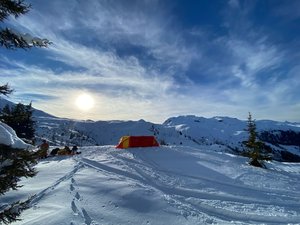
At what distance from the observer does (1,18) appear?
22.8 feet

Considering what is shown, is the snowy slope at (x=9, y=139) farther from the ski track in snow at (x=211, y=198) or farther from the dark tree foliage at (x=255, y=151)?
the dark tree foliage at (x=255, y=151)

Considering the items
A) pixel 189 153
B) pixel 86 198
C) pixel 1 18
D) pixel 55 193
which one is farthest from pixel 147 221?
pixel 189 153

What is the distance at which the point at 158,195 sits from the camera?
11.9 metres

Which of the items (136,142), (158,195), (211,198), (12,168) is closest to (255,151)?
(136,142)

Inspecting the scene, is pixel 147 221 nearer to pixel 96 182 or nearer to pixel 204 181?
pixel 96 182

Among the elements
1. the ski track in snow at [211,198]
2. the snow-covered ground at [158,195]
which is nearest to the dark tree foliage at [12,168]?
the snow-covered ground at [158,195]

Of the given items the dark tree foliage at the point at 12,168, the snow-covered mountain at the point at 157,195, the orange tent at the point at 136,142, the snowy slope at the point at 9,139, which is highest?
the orange tent at the point at 136,142

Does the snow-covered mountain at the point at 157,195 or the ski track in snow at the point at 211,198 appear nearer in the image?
the snow-covered mountain at the point at 157,195

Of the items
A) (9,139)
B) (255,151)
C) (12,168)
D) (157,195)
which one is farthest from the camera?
(255,151)

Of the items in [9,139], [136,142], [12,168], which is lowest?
[12,168]

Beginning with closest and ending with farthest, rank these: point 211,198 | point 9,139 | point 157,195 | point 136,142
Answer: point 9,139
point 157,195
point 211,198
point 136,142

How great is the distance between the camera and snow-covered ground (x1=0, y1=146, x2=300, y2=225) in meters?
9.45

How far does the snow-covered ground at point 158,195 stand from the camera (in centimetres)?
Result: 945

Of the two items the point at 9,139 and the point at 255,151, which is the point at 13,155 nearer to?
the point at 9,139
